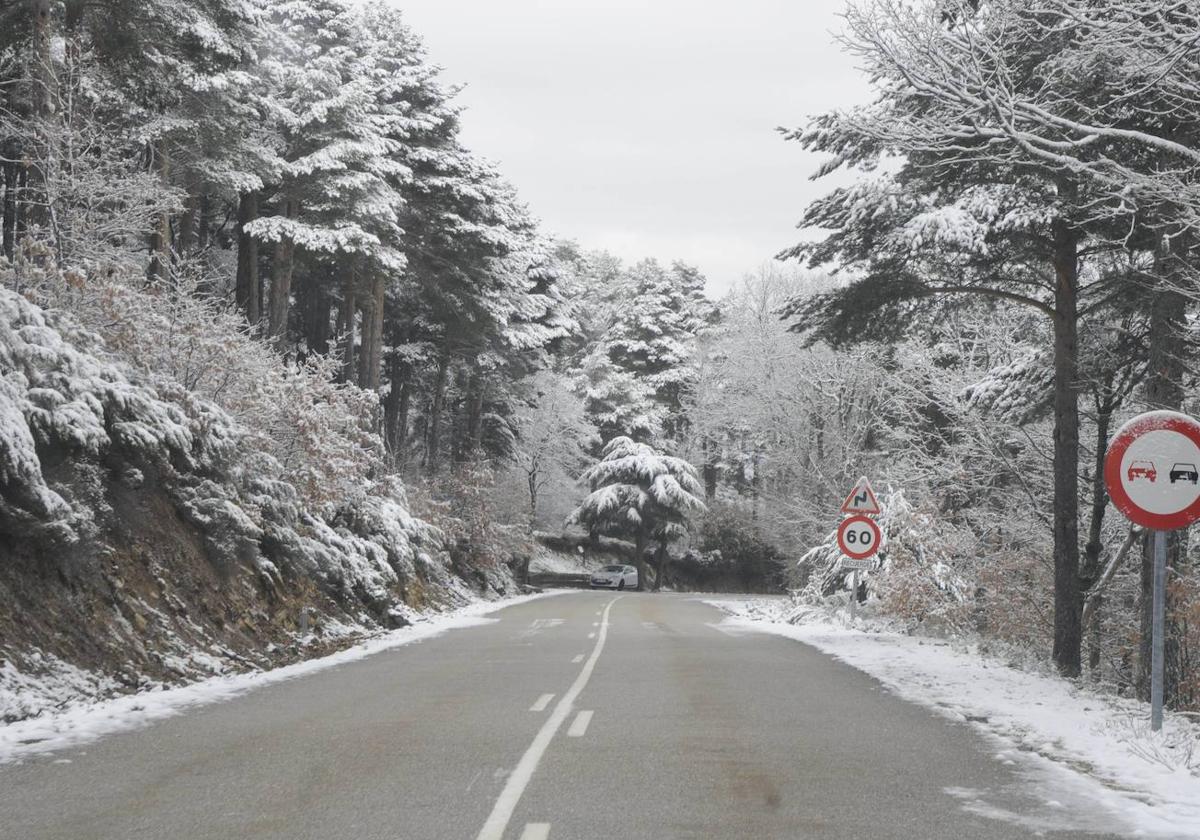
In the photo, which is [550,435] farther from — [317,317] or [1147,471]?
[1147,471]

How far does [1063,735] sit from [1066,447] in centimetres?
648

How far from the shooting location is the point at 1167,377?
12617 mm

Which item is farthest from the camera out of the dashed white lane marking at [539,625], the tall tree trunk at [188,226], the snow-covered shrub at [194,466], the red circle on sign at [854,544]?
the tall tree trunk at [188,226]

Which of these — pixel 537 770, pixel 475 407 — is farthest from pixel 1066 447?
pixel 475 407

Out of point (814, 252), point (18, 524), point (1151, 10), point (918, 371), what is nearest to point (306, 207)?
point (918, 371)

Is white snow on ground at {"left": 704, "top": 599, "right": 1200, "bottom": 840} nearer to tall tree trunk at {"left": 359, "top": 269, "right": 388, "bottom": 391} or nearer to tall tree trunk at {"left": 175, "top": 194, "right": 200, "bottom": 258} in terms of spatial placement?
tall tree trunk at {"left": 359, "top": 269, "right": 388, "bottom": 391}

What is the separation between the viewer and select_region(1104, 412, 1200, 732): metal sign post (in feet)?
26.2

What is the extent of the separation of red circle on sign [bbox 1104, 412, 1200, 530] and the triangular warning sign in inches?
472

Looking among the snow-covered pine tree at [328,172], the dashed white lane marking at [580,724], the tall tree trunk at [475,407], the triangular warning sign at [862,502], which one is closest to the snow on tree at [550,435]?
the tall tree trunk at [475,407]

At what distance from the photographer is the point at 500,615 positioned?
1057 inches

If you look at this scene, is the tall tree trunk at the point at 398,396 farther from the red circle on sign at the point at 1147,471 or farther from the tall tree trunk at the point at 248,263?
the red circle on sign at the point at 1147,471

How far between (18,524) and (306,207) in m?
22.0

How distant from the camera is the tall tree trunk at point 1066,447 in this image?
14.3 meters

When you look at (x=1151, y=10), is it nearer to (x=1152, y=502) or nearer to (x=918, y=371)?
(x=1152, y=502)
